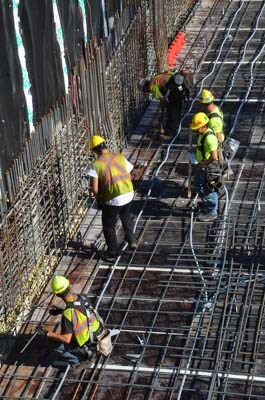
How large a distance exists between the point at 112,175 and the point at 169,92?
415 centimetres

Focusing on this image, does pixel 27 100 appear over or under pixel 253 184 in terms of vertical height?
over

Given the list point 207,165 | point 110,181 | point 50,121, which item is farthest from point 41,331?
point 207,165

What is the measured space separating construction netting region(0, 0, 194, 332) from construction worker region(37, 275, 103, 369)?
0.91 metres

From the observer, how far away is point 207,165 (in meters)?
14.0

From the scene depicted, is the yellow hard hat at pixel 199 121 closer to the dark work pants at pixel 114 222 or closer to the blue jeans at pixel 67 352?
the dark work pants at pixel 114 222

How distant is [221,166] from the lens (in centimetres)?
1416

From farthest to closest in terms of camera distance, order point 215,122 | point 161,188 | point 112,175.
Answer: point 161,188
point 215,122
point 112,175

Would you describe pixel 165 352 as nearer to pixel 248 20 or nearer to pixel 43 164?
pixel 43 164

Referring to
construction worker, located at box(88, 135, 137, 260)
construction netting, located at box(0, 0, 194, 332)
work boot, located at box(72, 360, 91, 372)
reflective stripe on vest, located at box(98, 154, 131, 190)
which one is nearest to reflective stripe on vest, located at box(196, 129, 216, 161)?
construction worker, located at box(88, 135, 137, 260)

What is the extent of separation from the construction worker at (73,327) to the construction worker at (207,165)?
363cm

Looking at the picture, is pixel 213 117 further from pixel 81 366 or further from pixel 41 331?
pixel 81 366

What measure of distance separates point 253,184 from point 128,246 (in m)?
2.66

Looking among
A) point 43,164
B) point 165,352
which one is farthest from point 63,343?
point 43,164

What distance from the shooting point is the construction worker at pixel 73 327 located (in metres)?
10.8
